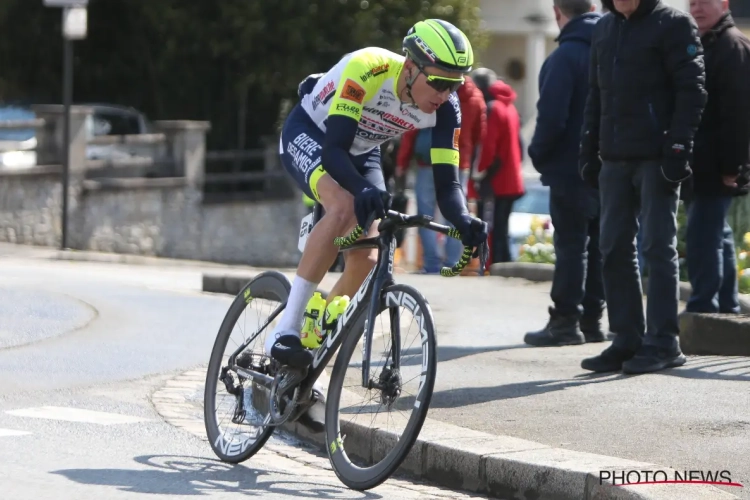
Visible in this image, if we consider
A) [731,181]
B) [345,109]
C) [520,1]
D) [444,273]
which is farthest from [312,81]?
[520,1]

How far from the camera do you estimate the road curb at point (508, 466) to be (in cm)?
538

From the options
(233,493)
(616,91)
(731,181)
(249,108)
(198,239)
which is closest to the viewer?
(233,493)

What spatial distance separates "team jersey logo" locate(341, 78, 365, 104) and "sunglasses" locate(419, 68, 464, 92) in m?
0.26

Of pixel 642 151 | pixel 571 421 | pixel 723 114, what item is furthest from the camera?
pixel 723 114

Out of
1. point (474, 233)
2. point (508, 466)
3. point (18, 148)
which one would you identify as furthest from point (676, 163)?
point (18, 148)

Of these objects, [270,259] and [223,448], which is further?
[270,259]

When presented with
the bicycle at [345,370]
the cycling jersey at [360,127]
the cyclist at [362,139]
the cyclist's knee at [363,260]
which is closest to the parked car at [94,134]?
the bicycle at [345,370]

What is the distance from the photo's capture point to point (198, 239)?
27688mm

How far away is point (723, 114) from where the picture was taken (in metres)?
9.01

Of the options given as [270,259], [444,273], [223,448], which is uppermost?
[444,273]

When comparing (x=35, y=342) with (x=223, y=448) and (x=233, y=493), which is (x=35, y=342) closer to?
(x=223, y=448)

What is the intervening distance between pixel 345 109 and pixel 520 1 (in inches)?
1611

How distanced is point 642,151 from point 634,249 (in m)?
0.57
